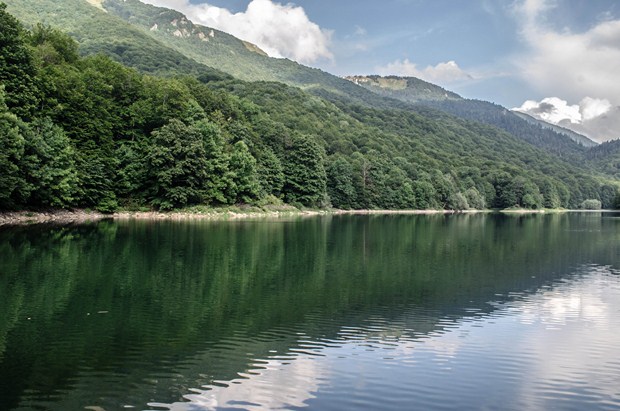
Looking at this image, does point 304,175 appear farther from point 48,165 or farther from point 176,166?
point 48,165

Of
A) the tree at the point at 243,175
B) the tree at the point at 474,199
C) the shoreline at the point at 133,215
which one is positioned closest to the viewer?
the shoreline at the point at 133,215

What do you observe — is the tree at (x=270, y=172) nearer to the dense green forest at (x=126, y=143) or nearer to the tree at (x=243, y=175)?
the dense green forest at (x=126, y=143)

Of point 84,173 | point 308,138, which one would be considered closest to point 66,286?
point 84,173

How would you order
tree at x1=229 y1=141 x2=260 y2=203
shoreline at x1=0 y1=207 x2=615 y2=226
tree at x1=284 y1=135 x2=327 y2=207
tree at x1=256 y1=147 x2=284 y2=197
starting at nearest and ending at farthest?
shoreline at x1=0 y1=207 x2=615 y2=226 → tree at x1=229 y1=141 x2=260 y2=203 → tree at x1=256 y1=147 x2=284 y2=197 → tree at x1=284 y1=135 x2=327 y2=207

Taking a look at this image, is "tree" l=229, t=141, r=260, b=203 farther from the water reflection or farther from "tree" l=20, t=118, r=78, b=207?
the water reflection

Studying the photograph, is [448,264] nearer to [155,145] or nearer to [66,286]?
[66,286]

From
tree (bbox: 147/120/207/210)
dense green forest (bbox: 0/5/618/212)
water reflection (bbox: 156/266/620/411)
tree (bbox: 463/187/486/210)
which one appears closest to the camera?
water reflection (bbox: 156/266/620/411)

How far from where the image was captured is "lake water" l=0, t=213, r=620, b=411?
42.7 ft

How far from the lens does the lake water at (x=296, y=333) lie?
1302 centimetres

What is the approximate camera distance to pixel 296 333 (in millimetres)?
18812

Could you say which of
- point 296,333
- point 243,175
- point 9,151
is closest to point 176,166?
point 243,175

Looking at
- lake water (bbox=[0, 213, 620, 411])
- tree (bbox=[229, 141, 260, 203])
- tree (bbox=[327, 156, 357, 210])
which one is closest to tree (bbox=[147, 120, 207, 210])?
tree (bbox=[229, 141, 260, 203])

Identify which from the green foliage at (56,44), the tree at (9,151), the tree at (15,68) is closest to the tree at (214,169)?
the green foliage at (56,44)

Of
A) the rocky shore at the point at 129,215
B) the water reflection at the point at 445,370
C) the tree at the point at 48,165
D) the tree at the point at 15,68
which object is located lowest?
the water reflection at the point at 445,370
